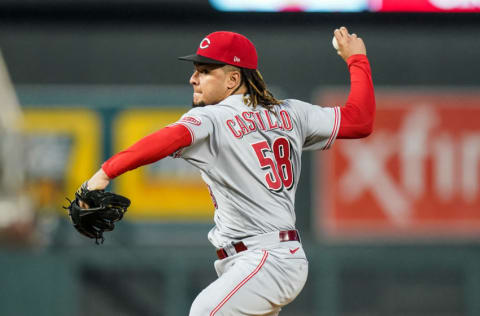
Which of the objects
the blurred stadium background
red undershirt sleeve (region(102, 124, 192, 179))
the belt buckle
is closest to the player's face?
red undershirt sleeve (region(102, 124, 192, 179))

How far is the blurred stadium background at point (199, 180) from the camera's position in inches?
308

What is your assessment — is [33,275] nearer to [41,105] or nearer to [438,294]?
[41,105]

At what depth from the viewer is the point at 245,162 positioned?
298 cm

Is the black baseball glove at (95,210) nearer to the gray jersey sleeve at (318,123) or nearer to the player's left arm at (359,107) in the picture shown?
the gray jersey sleeve at (318,123)

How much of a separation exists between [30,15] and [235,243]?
5728 millimetres

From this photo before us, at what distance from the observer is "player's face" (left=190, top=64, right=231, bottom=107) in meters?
3.11

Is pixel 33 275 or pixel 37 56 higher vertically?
pixel 37 56

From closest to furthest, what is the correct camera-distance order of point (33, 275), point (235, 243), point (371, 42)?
point (235, 243) → point (33, 275) → point (371, 42)

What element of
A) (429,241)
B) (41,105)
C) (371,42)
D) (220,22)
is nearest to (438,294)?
(429,241)

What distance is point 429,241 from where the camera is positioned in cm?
790

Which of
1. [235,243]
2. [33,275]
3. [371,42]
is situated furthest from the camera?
[371,42]

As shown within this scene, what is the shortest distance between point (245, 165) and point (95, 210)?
1.66 feet

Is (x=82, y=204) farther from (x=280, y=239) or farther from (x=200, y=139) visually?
(x=280, y=239)

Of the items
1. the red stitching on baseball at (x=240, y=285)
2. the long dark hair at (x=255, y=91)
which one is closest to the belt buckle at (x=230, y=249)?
the red stitching on baseball at (x=240, y=285)
